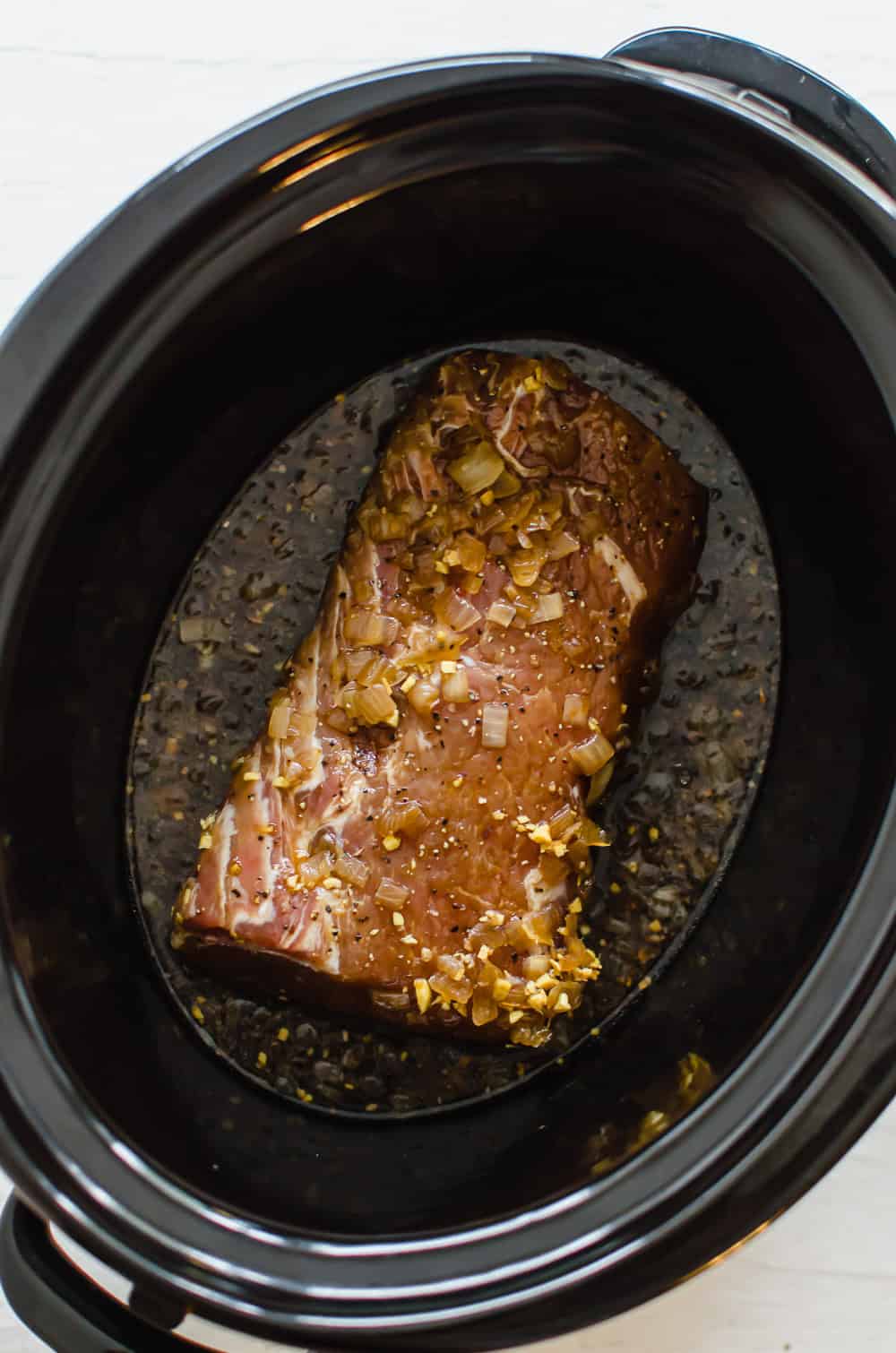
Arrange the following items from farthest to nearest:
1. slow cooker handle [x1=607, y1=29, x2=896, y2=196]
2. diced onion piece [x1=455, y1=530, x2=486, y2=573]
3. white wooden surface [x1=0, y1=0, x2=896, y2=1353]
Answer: white wooden surface [x1=0, y1=0, x2=896, y2=1353], diced onion piece [x1=455, y1=530, x2=486, y2=573], slow cooker handle [x1=607, y1=29, x2=896, y2=196]

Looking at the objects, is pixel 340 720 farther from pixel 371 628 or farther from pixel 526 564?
pixel 526 564

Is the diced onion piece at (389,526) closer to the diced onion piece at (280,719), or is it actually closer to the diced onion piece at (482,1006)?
the diced onion piece at (280,719)

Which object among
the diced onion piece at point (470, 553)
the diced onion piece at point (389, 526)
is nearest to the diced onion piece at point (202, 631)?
the diced onion piece at point (389, 526)

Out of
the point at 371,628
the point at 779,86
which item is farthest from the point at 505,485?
the point at 779,86

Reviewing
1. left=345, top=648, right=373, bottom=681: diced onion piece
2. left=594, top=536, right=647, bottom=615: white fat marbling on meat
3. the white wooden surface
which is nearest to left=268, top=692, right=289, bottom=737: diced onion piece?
left=345, top=648, right=373, bottom=681: diced onion piece

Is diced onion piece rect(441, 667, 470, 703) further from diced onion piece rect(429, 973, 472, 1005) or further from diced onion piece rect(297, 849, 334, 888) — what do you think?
diced onion piece rect(429, 973, 472, 1005)

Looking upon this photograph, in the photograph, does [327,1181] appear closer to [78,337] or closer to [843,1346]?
[843,1346]

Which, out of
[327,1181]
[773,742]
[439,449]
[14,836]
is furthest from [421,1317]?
[439,449]
